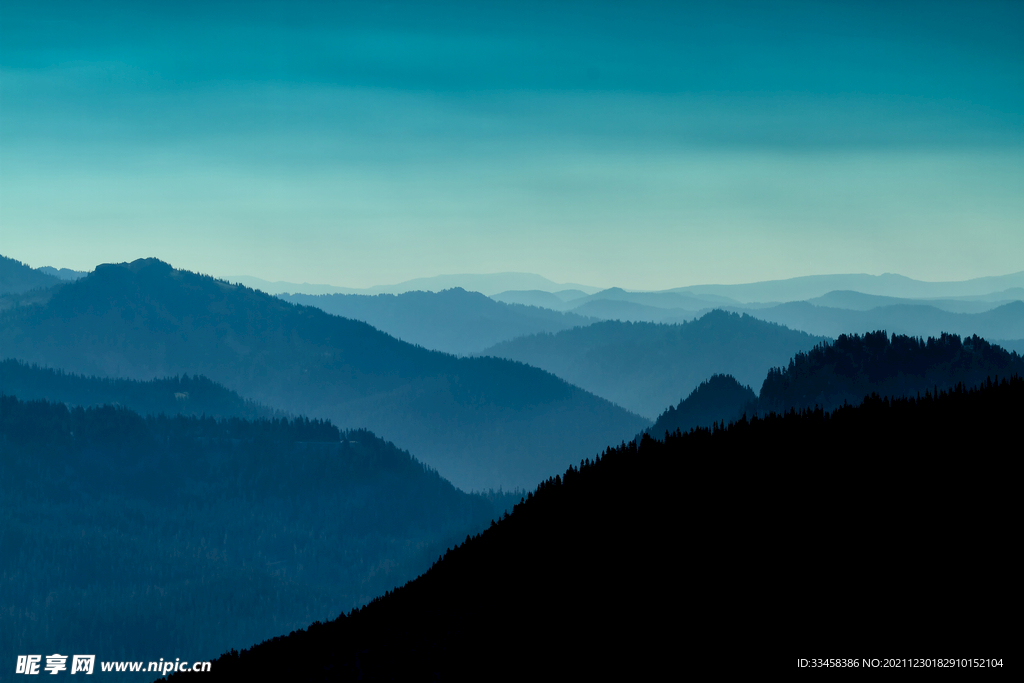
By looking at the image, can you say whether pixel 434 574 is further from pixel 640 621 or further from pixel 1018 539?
pixel 1018 539

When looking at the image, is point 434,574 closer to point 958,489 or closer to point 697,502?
point 697,502

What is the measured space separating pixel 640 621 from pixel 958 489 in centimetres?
3609

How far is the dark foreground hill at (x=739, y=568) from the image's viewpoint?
2968 inches

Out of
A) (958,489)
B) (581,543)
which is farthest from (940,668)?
(581,543)

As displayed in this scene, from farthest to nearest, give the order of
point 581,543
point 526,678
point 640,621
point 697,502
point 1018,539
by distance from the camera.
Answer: point 581,543, point 697,502, point 640,621, point 526,678, point 1018,539

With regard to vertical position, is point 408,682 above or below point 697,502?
below

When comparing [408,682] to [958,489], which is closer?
[958,489]

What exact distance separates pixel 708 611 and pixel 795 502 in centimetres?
1805

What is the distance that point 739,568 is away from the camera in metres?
95.4

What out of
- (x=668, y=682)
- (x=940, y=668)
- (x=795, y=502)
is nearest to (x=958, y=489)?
(x=795, y=502)

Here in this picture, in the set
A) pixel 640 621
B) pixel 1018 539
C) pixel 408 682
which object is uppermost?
pixel 1018 539

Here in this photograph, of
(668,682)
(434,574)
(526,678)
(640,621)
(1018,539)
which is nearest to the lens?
(1018,539)

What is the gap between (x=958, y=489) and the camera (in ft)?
Result: 275

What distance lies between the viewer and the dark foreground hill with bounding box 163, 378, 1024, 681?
2968 inches
